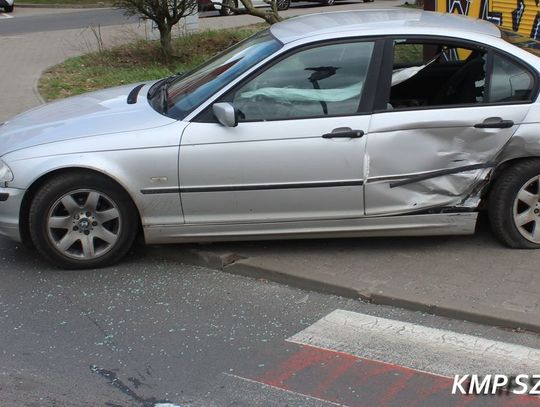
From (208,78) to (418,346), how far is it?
2413 millimetres

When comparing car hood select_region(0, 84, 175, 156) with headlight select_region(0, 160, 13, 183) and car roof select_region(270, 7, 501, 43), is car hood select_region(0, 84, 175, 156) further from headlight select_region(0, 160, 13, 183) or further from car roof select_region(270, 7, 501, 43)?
car roof select_region(270, 7, 501, 43)

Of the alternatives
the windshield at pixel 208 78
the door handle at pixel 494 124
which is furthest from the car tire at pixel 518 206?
the windshield at pixel 208 78

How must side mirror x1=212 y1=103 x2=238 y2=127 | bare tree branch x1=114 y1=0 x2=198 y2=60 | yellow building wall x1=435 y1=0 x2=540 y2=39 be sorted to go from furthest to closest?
1. bare tree branch x1=114 y1=0 x2=198 y2=60
2. yellow building wall x1=435 y1=0 x2=540 y2=39
3. side mirror x1=212 y1=103 x2=238 y2=127

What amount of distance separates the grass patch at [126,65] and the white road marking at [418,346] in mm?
6819

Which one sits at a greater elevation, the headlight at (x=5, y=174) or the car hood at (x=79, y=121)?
the car hood at (x=79, y=121)

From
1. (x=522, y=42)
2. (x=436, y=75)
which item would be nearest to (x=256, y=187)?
(x=436, y=75)

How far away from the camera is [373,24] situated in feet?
15.4

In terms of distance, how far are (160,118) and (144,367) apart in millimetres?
1787

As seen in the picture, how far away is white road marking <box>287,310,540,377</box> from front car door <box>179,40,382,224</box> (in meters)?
0.87

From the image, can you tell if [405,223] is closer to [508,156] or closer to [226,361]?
[508,156]

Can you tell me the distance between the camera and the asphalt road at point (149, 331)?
3.30 m

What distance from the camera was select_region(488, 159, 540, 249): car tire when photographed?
4.57 metres

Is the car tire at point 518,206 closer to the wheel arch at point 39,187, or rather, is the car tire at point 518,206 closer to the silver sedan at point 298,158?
the silver sedan at point 298,158

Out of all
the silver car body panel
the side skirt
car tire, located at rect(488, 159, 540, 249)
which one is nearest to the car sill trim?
the silver car body panel
